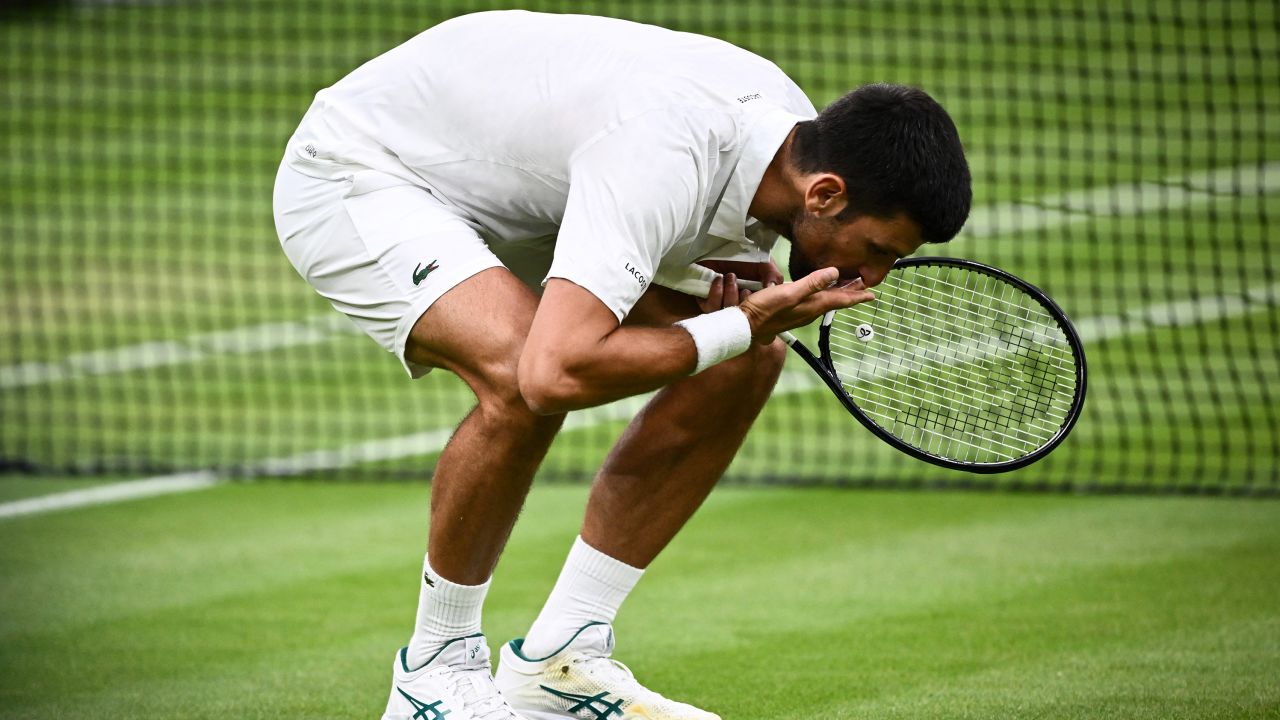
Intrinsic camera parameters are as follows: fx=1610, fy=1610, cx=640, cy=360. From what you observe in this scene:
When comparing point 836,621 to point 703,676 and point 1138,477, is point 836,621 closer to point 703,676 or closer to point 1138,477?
point 703,676

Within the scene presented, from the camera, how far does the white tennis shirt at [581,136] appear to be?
2.97 m

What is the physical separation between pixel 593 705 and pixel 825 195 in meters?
1.23

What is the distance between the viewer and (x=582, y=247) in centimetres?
294

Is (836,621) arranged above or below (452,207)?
below

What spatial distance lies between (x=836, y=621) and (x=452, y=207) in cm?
172

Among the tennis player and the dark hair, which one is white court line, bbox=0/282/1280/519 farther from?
the dark hair

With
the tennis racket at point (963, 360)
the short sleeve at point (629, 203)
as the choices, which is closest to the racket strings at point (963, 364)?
the tennis racket at point (963, 360)

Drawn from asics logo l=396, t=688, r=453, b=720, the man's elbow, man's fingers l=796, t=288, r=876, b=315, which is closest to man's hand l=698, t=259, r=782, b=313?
man's fingers l=796, t=288, r=876, b=315

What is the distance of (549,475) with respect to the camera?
632 centimetres

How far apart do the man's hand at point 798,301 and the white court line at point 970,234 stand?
12.4 ft

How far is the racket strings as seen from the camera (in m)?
3.67

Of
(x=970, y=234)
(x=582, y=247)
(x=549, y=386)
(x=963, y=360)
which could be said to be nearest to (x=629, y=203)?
(x=582, y=247)

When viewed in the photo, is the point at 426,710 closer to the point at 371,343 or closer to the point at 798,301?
the point at 798,301

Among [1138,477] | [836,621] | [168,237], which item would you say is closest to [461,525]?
[836,621]
